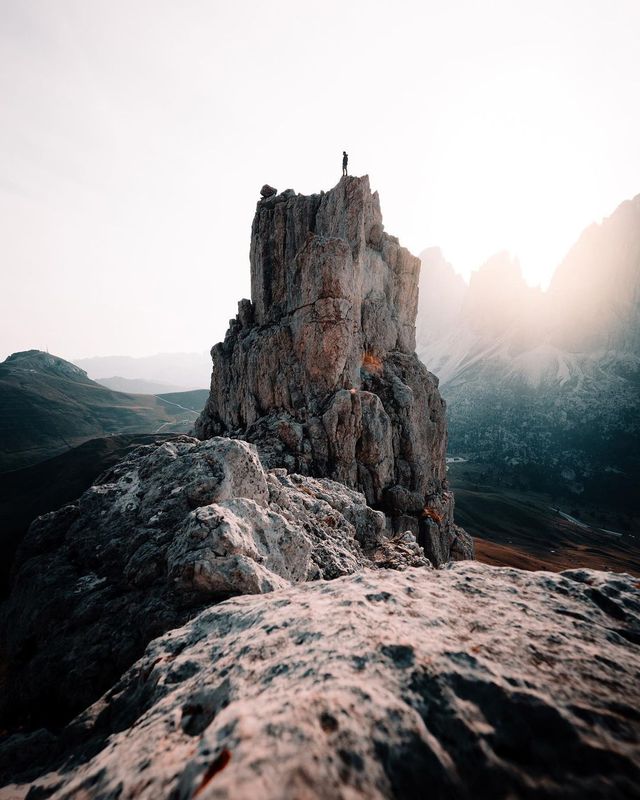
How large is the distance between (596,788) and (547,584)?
5102 mm

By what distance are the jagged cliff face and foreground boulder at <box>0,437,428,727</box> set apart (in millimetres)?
21264

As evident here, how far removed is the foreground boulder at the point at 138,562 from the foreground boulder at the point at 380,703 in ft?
6.67

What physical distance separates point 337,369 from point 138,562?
34.0 metres

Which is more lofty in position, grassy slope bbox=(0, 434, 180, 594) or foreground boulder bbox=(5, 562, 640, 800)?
foreground boulder bbox=(5, 562, 640, 800)

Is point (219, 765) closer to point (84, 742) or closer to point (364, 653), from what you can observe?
point (364, 653)

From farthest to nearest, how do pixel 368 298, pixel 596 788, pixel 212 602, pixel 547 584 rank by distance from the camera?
pixel 368 298, pixel 212 602, pixel 547 584, pixel 596 788

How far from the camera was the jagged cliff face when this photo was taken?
136 ft

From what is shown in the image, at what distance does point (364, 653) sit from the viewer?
5.47 metres

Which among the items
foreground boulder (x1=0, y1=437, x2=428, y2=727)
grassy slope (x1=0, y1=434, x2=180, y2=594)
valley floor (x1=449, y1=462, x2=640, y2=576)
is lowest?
valley floor (x1=449, y1=462, x2=640, y2=576)

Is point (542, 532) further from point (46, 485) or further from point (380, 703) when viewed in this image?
point (380, 703)

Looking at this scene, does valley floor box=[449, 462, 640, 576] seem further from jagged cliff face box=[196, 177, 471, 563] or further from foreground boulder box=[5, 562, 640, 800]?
foreground boulder box=[5, 562, 640, 800]

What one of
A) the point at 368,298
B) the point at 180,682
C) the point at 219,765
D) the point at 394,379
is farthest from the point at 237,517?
the point at 368,298

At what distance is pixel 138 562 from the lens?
11938mm

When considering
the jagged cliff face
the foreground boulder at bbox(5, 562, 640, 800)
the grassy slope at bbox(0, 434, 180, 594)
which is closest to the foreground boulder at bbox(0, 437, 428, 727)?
the foreground boulder at bbox(5, 562, 640, 800)
